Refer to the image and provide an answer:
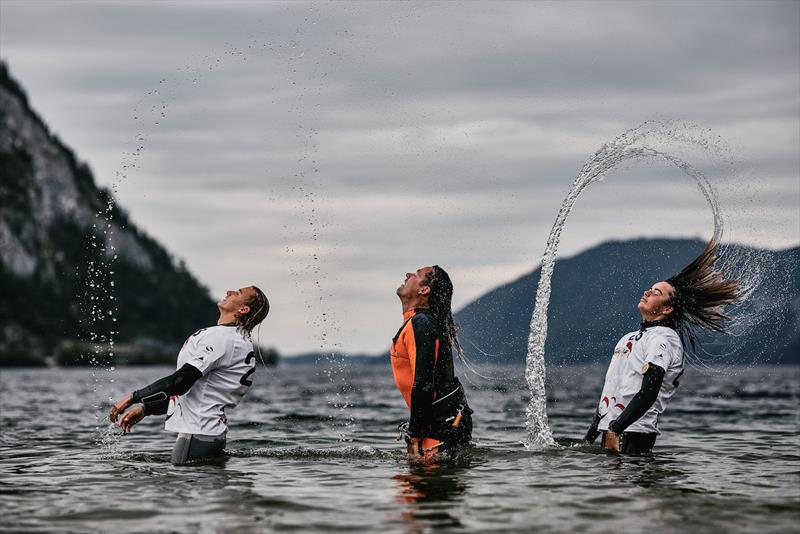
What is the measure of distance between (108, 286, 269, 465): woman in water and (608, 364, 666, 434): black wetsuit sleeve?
4253 mm

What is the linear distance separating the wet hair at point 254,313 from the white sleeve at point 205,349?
1.17 ft

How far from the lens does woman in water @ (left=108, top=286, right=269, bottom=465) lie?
11914 millimetres

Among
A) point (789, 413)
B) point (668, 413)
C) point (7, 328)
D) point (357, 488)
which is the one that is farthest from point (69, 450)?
point (7, 328)

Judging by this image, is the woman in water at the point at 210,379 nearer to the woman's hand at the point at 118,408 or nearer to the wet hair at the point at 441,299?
the woman's hand at the point at 118,408

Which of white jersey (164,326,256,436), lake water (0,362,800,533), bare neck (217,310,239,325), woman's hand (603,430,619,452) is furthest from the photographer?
woman's hand (603,430,619,452)

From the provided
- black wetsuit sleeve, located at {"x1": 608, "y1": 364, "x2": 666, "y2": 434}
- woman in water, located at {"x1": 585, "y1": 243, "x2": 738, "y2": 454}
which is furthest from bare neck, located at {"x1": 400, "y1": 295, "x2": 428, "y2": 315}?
black wetsuit sleeve, located at {"x1": 608, "y1": 364, "x2": 666, "y2": 434}

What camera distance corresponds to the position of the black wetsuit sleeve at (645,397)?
11891mm

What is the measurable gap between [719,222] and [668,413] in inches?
682

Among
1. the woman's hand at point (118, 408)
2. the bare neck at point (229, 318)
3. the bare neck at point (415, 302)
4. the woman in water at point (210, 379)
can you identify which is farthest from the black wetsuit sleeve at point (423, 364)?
the woman's hand at point (118, 408)

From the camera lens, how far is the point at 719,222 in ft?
45.4


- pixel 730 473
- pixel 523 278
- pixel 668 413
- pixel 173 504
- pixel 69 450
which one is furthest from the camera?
pixel 668 413

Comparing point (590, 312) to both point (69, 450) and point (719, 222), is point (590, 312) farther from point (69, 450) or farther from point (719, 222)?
point (69, 450)

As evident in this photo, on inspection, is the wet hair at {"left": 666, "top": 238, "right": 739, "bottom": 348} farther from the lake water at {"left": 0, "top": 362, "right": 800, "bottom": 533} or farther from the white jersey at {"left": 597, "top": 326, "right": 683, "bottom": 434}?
the lake water at {"left": 0, "top": 362, "right": 800, "bottom": 533}

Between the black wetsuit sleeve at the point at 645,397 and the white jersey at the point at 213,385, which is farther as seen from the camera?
the white jersey at the point at 213,385
